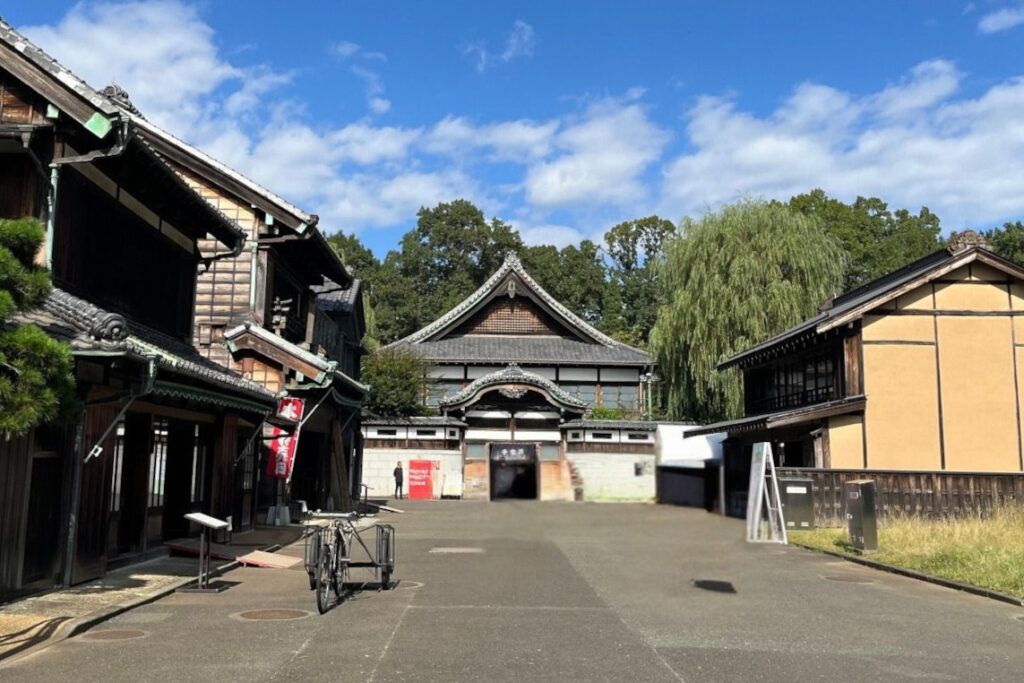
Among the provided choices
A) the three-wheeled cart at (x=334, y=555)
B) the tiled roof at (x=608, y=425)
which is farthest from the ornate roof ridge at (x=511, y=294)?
the three-wheeled cart at (x=334, y=555)

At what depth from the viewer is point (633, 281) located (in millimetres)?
74250

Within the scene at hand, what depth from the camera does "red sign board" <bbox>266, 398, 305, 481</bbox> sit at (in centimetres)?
2012

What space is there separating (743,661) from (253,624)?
4946 millimetres

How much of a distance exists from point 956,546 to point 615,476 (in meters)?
24.8

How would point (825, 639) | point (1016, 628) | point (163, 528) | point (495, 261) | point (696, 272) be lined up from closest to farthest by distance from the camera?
point (825, 639)
point (1016, 628)
point (163, 528)
point (696, 272)
point (495, 261)

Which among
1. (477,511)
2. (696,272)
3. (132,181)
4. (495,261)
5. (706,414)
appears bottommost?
(477,511)

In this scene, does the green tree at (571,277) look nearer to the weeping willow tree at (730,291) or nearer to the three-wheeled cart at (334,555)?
the weeping willow tree at (730,291)

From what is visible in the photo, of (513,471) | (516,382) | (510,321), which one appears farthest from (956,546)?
(510,321)

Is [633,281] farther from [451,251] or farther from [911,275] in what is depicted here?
[911,275]

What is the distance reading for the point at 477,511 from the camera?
1222 inches

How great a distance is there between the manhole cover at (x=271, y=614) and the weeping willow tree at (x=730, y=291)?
28207 millimetres

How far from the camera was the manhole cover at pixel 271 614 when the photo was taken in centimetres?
944

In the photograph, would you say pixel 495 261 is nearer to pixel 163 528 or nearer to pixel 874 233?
pixel 874 233

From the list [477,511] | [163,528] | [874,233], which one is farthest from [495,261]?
[163,528]
